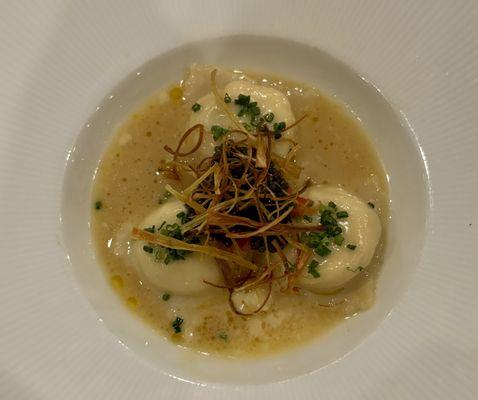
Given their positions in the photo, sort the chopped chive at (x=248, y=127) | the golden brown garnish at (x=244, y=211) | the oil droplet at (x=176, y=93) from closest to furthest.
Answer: the golden brown garnish at (x=244, y=211)
the chopped chive at (x=248, y=127)
the oil droplet at (x=176, y=93)

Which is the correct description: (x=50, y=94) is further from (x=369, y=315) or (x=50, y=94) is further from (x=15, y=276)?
(x=369, y=315)

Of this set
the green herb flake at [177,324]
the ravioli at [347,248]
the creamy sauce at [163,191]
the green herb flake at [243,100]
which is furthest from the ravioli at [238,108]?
the green herb flake at [177,324]

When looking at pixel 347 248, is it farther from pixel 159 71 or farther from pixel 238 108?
pixel 159 71

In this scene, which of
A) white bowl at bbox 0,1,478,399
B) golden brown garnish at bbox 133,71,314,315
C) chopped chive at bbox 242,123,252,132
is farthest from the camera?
chopped chive at bbox 242,123,252,132

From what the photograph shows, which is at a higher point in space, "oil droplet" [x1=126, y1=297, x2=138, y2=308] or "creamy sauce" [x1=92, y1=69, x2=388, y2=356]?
"creamy sauce" [x1=92, y1=69, x2=388, y2=356]

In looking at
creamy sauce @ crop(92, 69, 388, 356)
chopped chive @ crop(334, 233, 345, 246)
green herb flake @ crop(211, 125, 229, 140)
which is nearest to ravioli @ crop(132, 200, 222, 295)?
creamy sauce @ crop(92, 69, 388, 356)

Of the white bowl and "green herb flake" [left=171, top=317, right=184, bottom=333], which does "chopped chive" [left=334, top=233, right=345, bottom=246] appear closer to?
the white bowl

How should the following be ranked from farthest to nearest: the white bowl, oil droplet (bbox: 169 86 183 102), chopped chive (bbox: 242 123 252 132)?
oil droplet (bbox: 169 86 183 102) → chopped chive (bbox: 242 123 252 132) → the white bowl

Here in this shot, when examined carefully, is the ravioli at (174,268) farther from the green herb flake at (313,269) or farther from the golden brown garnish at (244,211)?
the green herb flake at (313,269)
